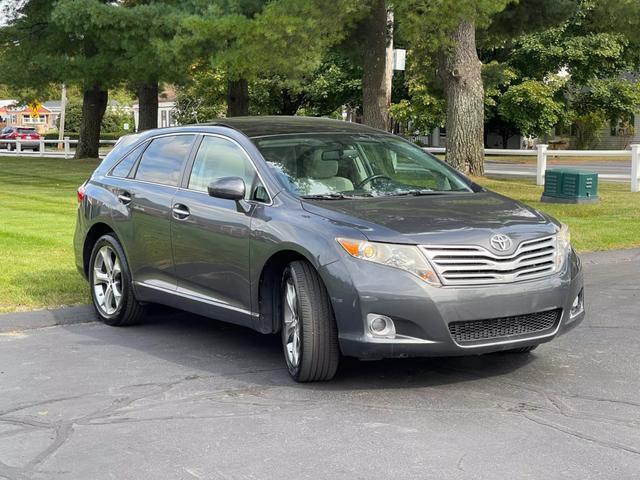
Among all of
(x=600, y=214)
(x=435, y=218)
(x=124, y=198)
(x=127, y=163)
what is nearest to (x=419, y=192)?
(x=435, y=218)

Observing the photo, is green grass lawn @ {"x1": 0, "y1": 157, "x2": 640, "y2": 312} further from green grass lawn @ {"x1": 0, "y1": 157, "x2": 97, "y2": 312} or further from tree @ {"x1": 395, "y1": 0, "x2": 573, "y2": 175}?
tree @ {"x1": 395, "y1": 0, "x2": 573, "y2": 175}

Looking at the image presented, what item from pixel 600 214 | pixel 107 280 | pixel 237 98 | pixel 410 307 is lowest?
pixel 600 214

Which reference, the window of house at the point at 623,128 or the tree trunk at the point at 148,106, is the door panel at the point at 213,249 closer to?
the tree trunk at the point at 148,106

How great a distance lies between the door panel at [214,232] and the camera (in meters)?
6.74

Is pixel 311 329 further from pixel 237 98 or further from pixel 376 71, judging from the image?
pixel 237 98

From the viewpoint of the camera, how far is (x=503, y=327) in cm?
598

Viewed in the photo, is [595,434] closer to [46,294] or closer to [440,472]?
[440,472]

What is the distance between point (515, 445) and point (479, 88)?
57.3 feet

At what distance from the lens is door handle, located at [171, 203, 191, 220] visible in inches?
286

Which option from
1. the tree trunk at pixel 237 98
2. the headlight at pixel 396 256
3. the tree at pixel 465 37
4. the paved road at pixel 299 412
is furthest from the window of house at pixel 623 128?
the headlight at pixel 396 256

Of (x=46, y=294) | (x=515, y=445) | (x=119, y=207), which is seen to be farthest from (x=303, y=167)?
(x=46, y=294)

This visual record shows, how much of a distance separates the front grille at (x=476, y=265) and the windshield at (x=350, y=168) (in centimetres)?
114

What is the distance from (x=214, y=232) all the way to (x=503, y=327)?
2.12 m

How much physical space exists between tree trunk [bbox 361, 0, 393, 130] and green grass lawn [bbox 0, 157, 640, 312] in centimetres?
275
